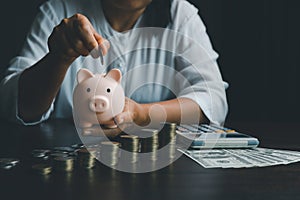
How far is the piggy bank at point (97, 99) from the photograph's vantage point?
0.77 meters

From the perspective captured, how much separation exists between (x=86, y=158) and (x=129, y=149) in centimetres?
9

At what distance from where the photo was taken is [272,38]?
166 centimetres

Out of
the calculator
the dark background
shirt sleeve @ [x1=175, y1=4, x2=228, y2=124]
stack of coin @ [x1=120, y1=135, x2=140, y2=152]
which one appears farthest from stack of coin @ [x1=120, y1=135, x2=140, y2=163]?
the dark background

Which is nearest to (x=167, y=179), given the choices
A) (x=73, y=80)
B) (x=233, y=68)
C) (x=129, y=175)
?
(x=129, y=175)

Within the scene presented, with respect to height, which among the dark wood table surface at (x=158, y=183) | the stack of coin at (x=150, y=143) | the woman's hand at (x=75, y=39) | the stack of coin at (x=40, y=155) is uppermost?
the woman's hand at (x=75, y=39)

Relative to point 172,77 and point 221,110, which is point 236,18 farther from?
point 221,110

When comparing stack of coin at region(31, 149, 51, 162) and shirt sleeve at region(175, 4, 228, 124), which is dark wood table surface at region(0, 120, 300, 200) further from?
shirt sleeve at region(175, 4, 228, 124)

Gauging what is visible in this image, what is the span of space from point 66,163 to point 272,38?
1.29 m

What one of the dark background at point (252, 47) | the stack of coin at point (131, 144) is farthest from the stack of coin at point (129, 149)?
the dark background at point (252, 47)

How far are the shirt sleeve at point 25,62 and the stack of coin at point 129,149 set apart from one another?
43 cm

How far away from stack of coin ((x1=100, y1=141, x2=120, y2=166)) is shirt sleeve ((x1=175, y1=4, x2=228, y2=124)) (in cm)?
51

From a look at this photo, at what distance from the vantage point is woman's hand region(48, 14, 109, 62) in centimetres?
74

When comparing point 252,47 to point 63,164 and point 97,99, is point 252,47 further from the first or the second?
point 63,164

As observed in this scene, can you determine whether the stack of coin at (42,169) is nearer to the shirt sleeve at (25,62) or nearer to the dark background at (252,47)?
the shirt sleeve at (25,62)
